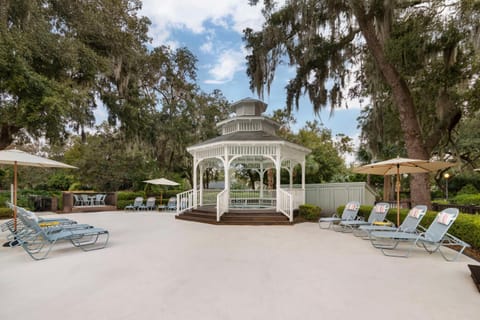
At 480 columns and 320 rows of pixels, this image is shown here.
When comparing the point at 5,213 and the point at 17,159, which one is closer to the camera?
the point at 17,159

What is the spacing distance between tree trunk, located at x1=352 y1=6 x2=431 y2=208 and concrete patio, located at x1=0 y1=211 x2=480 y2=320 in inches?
124

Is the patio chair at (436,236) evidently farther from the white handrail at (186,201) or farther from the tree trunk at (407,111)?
the white handrail at (186,201)

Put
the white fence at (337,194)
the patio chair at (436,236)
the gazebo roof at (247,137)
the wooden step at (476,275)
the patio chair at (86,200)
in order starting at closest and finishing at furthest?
the wooden step at (476,275) → the patio chair at (436,236) → the gazebo roof at (247,137) → the white fence at (337,194) → the patio chair at (86,200)

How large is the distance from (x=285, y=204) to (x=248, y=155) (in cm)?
232

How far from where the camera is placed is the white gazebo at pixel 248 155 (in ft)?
32.1

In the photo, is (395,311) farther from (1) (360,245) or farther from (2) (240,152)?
(2) (240,152)

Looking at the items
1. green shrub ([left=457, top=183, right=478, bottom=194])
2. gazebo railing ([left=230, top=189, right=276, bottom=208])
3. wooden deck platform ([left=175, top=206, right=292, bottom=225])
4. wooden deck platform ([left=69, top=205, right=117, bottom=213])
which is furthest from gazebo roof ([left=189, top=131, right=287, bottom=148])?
green shrub ([left=457, top=183, right=478, bottom=194])

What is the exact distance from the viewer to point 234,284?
11.7ft

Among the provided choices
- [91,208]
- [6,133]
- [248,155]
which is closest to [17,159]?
[6,133]

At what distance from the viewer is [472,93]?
8602 millimetres

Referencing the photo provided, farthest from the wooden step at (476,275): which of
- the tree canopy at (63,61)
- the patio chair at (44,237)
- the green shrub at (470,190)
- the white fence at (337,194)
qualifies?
the green shrub at (470,190)

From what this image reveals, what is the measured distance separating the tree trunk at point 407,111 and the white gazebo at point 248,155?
3799 mm

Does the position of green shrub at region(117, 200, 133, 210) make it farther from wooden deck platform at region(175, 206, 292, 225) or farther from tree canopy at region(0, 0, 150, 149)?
wooden deck platform at region(175, 206, 292, 225)

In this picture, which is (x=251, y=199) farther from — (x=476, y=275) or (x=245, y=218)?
(x=476, y=275)
